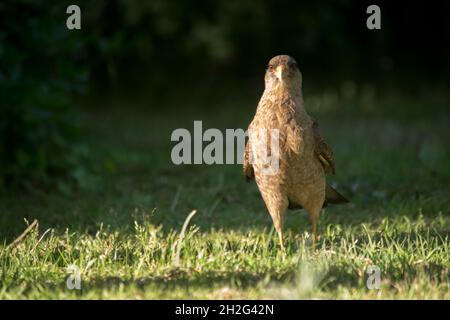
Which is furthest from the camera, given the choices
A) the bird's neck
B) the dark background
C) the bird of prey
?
the dark background

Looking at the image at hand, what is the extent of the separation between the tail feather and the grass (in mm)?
203

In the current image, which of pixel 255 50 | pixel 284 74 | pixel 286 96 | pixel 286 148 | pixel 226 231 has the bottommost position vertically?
pixel 226 231

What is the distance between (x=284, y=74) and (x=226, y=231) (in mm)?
1201

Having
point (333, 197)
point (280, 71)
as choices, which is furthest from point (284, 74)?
point (333, 197)

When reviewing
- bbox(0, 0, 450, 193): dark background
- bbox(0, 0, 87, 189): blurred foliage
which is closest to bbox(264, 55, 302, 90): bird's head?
bbox(0, 0, 87, 189): blurred foliage

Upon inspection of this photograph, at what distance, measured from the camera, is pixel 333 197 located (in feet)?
17.1

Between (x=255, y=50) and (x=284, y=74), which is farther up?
(x=255, y=50)

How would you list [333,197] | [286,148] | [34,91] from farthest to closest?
[34,91] → [333,197] → [286,148]

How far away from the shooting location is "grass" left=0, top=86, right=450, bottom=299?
3.67 m

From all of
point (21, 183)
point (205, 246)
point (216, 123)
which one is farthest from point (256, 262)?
point (216, 123)

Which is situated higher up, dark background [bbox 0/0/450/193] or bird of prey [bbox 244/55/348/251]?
dark background [bbox 0/0/450/193]

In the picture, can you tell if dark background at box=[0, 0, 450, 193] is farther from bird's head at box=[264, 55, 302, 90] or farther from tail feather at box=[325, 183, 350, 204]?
bird's head at box=[264, 55, 302, 90]

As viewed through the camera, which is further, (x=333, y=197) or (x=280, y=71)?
(x=333, y=197)

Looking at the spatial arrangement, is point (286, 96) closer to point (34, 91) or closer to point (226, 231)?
point (226, 231)
